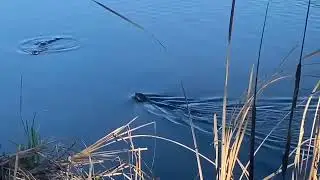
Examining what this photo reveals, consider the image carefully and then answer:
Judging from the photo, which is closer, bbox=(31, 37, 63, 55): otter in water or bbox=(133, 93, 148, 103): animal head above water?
bbox=(133, 93, 148, 103): animal head above water

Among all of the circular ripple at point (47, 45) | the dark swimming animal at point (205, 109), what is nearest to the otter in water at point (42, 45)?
the circular ripple at point (47, 45)

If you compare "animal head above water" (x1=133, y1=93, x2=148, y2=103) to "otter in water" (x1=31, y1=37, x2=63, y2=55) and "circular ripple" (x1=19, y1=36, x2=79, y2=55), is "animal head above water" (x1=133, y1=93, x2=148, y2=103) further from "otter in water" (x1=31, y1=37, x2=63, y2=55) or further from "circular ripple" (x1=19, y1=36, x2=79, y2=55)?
"otter in water" (x1=31, y1=37, x2=63, y2=55)

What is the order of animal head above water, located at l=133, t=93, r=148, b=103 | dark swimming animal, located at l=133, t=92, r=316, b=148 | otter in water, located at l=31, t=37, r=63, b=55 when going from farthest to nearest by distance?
otter in water, located at l=31, t=37, r=63, b=55
animal head above water, located at l=133, t=93, r=148, b=103
dark swimming animal, located at l=133, t=92, r=316, b=148

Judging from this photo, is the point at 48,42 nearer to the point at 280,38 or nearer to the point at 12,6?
the point at 12,6

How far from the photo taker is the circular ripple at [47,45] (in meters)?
3.75

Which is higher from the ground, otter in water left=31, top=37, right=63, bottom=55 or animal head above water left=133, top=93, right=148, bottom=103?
otter in water left=31, top=37, right=63, bottom=55

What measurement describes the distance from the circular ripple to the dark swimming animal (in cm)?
84

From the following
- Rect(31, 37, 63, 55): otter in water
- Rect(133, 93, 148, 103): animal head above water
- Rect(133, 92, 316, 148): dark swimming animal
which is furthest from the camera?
Rect(31, 37, 63, 55): otter in water

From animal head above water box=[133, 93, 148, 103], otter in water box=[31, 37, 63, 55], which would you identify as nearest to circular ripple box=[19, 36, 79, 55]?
otter in water box=[31, 37, 63, 55]

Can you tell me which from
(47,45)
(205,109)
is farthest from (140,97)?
(47,45)

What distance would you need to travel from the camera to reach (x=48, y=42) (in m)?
3.85

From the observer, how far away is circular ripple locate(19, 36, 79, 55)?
3752mm

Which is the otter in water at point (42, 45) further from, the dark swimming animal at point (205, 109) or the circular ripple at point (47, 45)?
the dark swimming animal at point (205, 109)

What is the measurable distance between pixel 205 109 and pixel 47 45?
1369 millimetres
